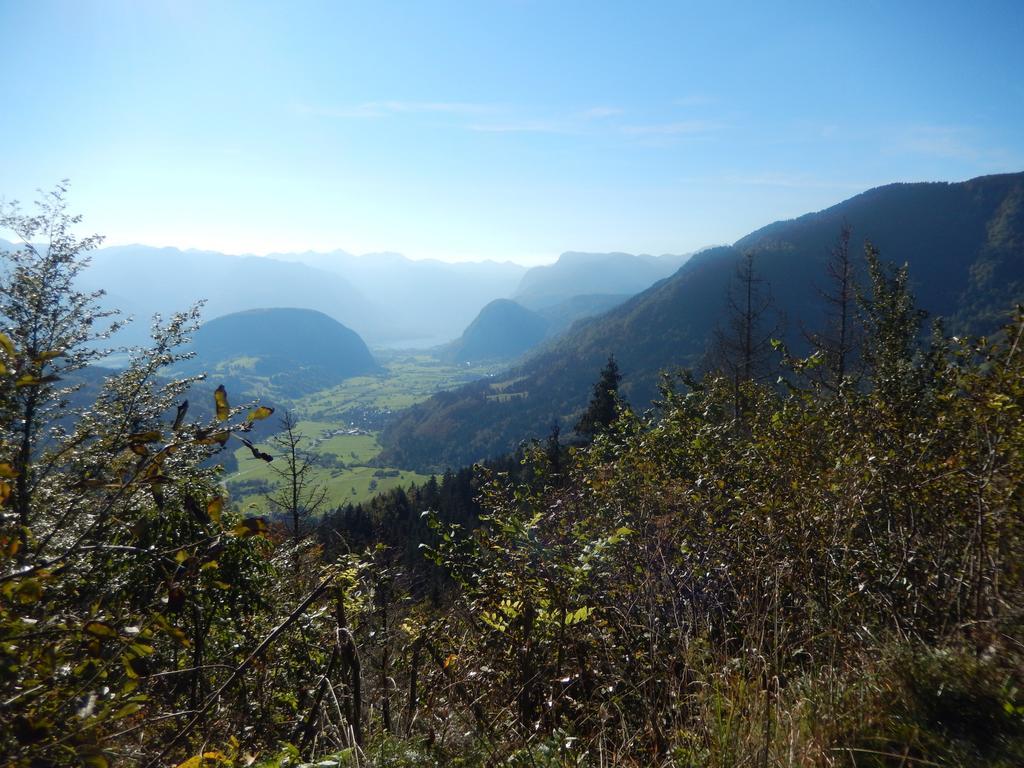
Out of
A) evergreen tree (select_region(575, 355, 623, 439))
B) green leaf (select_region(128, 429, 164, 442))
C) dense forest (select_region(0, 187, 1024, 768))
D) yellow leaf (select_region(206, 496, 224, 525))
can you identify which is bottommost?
evergreen tree (select_region(575, 355, 623, 439))

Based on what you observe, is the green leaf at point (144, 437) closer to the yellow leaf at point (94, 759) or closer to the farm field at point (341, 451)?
the yellow leaf at point (94, 759)

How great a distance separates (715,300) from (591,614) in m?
164

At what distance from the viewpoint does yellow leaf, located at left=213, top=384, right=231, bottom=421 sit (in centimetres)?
135

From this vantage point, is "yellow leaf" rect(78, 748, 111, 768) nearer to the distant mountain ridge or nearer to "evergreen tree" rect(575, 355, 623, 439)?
"evergreen tree" rect(575, 355, 623, 439)

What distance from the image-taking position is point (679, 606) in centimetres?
316

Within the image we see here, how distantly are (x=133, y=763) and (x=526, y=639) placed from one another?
1.71 metres

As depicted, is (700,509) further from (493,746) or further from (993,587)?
(493,746)

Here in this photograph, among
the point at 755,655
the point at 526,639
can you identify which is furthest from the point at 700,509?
the point at 526,639

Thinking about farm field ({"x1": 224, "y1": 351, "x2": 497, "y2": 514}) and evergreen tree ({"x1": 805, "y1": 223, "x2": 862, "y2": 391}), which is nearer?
evergreen tree ({"x1": 805, "y1": 223, "x2": 862, "y2": 391})

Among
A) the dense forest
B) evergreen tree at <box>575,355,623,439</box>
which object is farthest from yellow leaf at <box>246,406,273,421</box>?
evergreen tree at <box>575,355,623,439</box>

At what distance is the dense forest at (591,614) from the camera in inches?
55.7

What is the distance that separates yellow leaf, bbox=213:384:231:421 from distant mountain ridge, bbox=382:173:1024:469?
399 ft

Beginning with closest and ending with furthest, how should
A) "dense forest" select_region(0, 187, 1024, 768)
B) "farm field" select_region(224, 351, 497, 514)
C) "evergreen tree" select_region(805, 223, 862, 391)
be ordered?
"dense forest" select_region(0, 187, 1024, 768) < "evergreen tree" select_region(805, 223, 862, 391) < "farm field" select_region(224, 351, 497, 514)

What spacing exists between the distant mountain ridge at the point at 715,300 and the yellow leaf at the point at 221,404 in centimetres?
12164
